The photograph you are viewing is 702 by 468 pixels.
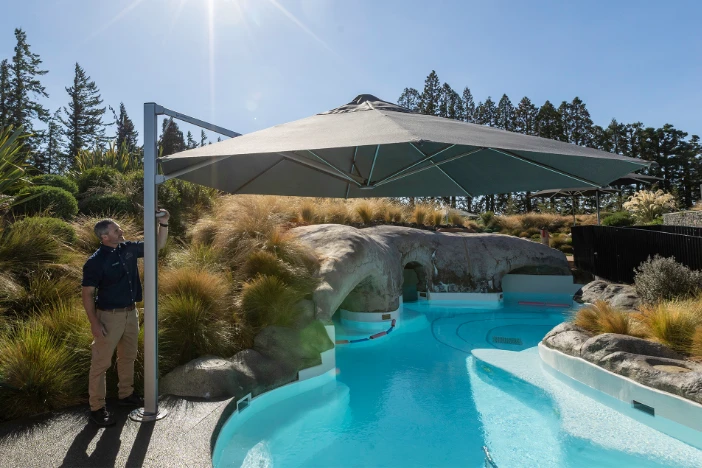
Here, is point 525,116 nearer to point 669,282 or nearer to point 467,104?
point 467,104

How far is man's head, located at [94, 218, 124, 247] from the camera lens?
3168mm

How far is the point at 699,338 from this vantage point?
4.63 m

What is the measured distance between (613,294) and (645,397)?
459 centimetres

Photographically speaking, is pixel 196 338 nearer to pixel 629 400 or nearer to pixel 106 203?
pixel 629 400

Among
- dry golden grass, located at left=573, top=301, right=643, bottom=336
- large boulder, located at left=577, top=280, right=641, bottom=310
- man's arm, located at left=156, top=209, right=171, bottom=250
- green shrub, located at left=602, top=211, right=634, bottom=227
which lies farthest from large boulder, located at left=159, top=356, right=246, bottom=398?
green shrub, located at left=602, top=211, right=634, bottom=227

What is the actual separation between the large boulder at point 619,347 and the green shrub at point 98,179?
9928 mm

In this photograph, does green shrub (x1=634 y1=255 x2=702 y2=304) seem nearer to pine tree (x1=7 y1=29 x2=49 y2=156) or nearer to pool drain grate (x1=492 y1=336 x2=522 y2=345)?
pool drain grate (x1=492 y1=336 x2=522 y2=345)

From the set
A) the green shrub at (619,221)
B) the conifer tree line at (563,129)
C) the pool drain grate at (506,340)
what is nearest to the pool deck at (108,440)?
the pool drain grate at (506,340)

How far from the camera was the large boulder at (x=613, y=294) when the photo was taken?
7.49 meters

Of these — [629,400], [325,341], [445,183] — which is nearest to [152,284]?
[325,341]

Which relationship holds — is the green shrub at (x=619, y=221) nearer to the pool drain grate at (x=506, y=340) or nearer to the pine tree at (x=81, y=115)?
the pool drain grate at (x=506, y=340)

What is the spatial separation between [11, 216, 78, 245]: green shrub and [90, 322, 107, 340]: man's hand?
336 centimetres

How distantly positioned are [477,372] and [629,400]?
1759 millimetres

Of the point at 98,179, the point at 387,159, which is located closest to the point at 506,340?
the point at 387,159
